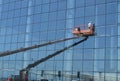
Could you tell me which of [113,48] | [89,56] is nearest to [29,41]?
[89,56]

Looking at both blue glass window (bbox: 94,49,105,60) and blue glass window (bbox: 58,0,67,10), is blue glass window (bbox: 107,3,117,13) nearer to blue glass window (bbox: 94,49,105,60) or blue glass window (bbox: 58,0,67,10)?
blue glass window (bbox: 94,49,105,60)

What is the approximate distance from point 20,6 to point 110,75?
2348cm

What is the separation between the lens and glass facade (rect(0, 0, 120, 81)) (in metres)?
48.8

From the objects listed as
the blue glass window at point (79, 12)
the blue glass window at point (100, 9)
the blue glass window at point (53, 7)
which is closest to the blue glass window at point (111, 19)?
the blue glass window at point (100, 9)

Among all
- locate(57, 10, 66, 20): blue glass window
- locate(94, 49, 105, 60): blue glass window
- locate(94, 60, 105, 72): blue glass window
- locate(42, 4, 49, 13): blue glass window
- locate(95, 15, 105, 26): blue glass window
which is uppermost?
locate(42, 4, 49, 13): blue glass window

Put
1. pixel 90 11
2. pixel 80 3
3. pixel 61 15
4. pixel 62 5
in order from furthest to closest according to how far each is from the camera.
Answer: pixel 62 5, pixel 61 15, pixel 80 3, pixel 90 11

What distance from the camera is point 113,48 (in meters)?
48.1

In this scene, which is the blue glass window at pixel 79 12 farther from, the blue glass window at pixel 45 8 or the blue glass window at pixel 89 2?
the blue glass window at pixel 45 8

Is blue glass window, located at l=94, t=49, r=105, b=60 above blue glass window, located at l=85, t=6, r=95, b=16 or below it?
below

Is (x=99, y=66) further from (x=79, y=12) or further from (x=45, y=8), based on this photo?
(x=45, y=8)

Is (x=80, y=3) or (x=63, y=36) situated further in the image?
(x=63, y=36)

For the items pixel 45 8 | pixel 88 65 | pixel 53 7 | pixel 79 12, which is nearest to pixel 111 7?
pixel 79 12

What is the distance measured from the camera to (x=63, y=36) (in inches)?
2136

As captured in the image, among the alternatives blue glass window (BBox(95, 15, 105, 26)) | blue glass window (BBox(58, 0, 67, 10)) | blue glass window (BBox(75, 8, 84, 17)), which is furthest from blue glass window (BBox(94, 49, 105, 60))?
blue glass window (BBox(58, 0, 67, 10))
